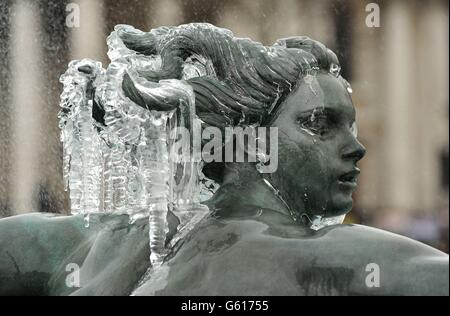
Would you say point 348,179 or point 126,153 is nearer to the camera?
point 348,179

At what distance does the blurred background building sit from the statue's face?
16.3ft

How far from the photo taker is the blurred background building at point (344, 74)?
13820mm

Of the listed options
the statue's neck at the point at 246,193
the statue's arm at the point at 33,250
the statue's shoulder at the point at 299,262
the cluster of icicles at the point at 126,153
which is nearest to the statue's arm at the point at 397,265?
the statue's shoulder at the point at 299,262

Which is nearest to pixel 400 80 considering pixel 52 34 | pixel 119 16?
pixel 119 16

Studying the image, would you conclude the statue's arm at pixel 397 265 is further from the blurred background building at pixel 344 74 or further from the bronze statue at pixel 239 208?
the blurred background building at pixel 344 74

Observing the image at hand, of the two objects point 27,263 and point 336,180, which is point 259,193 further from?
point 27,263

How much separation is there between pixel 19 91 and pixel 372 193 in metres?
10.7

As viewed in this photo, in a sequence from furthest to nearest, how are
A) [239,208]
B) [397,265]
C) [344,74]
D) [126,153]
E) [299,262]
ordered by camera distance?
[344,74] < [126,153] < [239,208] < [299,262] < [397,265]

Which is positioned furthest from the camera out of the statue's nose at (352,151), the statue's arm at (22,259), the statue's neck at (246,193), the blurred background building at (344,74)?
the blurred background building at (344,74)

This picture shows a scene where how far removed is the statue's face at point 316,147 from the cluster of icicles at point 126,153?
0.92 ft

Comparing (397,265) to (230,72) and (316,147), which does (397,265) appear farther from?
(230,72)

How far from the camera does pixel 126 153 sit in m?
4.04

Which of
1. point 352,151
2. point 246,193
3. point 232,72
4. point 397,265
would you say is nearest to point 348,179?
point 352,151

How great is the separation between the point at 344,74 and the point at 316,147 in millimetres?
19093
